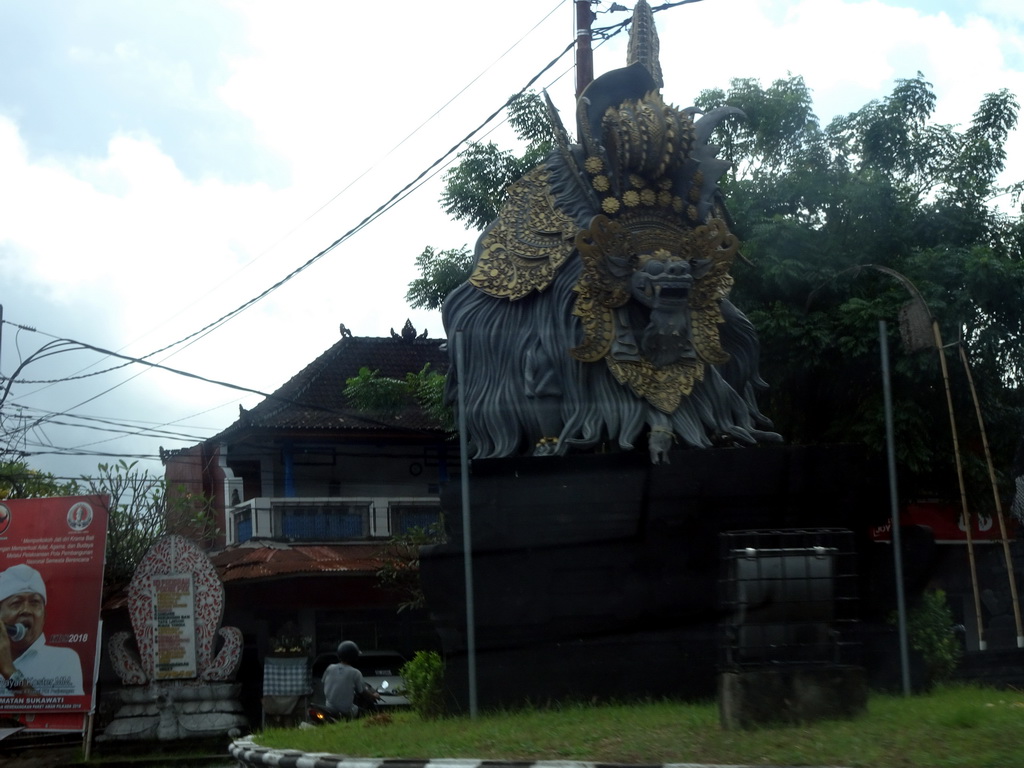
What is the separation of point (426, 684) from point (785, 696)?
415 centimetres

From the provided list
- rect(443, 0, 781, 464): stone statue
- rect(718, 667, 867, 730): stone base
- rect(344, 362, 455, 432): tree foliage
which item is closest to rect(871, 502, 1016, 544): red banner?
rect(344, 362, 455, 432): tree foliage

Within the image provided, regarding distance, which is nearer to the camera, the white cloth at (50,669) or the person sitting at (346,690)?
the person sitting at (346,690)

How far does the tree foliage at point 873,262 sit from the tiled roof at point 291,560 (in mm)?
8709

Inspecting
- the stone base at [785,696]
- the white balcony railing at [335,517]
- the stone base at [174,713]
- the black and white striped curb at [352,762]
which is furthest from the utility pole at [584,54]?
the white balcony railing at [335,517]

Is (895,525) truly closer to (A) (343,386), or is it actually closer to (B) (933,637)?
(B) (933,637)

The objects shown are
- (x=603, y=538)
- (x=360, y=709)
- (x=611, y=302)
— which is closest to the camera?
(x=603, y=538)

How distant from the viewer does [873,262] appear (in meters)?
17.8

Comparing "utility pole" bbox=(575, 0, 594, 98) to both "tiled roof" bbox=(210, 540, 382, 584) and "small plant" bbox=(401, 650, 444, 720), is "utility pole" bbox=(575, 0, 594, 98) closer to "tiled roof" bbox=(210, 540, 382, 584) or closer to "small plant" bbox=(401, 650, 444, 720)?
"small plant" bbox=(401, 650, 444, 720)

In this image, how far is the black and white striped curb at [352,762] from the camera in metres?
6.75

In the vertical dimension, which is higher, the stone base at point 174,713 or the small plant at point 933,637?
the small plant at point 933,637

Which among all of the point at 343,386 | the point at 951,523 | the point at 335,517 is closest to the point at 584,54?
the point at 951,523

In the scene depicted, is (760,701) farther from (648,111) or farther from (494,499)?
(648,111)

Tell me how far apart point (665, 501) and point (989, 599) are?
44.6 ft

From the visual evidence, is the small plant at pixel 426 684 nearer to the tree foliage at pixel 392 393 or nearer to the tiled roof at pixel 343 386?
the tree foliage at pixel 392 393
